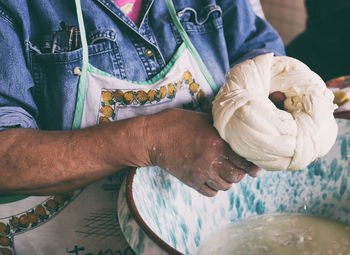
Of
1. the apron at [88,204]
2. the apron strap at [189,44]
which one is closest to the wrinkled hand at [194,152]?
the apron at [88,204]

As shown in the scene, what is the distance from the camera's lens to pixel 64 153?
63 centimetres

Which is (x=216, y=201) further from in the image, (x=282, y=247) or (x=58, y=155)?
(x=58, y=155)

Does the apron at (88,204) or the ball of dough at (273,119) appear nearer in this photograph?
the ball of dough at (273,119)

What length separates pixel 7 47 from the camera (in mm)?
642

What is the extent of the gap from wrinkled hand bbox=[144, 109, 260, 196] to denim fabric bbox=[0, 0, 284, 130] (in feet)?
0.65

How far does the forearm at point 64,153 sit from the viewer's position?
622 millimetres

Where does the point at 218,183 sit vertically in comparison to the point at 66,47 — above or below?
below

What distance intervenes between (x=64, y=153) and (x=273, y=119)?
1.18 ft

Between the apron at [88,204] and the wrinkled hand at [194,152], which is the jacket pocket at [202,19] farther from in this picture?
the wrinkled hand at [194,152]

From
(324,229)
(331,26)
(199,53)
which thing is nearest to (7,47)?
(199,53)

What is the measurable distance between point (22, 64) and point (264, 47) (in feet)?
2.10

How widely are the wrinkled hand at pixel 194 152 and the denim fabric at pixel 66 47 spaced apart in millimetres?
199

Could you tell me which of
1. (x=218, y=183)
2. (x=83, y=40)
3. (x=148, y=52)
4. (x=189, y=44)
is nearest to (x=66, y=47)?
(x=83, y=40)

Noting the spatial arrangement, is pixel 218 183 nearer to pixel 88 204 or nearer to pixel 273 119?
pixel 273 119
